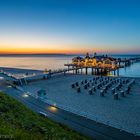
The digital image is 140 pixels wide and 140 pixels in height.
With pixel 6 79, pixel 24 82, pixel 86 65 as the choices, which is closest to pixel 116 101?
pixel 24 82

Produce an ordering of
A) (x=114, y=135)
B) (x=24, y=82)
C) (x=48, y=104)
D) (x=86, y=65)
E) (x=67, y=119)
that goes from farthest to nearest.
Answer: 1. (x=86, y=65)
2. (x=24, y=82)
3. (x=48, y=104)
4. (x=67, y=119)
5. (x=114, y=135)

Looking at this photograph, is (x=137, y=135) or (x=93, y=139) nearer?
(x=93, y=139)

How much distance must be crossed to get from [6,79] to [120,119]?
27.4m

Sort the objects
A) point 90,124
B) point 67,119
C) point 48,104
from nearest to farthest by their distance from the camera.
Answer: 1. point 90,124
2. point 67,119
3. point 48,104

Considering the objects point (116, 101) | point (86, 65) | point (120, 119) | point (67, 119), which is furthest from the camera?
point (86, 65)

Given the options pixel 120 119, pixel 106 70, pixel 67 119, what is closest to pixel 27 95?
pixel 67 119

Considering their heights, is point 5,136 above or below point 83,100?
above

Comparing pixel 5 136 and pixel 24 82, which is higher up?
pixel 5 136

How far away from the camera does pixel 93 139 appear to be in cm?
1333

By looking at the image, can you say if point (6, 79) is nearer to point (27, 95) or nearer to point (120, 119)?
point (27, 95)

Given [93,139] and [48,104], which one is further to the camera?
[48,104]

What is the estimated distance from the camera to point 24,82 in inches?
1599

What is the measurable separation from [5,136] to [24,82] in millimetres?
35472

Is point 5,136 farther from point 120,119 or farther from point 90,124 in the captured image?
point 120,119
